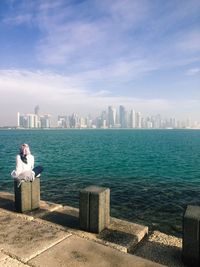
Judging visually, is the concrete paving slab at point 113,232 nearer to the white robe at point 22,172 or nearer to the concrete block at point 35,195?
the concrete block at point 35,195

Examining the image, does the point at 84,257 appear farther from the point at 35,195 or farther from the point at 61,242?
the point at 35,195

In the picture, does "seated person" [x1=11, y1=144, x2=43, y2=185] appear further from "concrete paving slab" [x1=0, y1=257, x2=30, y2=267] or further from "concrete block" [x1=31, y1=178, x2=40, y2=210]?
"concrete paving slab" [x1=0, y1=257, x2=30, y2=267]

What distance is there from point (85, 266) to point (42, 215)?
2837 mm

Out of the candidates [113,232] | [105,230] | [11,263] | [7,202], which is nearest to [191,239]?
[113,232]

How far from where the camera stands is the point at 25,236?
586 cm

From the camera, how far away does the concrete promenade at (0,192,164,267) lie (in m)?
4.84

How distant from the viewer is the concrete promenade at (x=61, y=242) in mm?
4844

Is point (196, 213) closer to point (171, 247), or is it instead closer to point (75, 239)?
point (171, 247)

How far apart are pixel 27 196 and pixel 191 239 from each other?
4385mm

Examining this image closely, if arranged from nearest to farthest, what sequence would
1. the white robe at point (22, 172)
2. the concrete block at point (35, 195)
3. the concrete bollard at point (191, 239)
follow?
the concrete bollard at point (191, 239)
the white robe at point (22, 172)
the concrete block at point (35, 195)

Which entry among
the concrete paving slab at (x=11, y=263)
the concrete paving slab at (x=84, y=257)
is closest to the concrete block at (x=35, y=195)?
the concrete paving slab at (x=84, y=257)

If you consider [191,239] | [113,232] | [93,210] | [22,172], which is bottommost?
[113,232]

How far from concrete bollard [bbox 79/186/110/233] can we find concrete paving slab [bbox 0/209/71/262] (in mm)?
494

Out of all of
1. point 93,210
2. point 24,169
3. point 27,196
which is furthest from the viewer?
point 24,169
